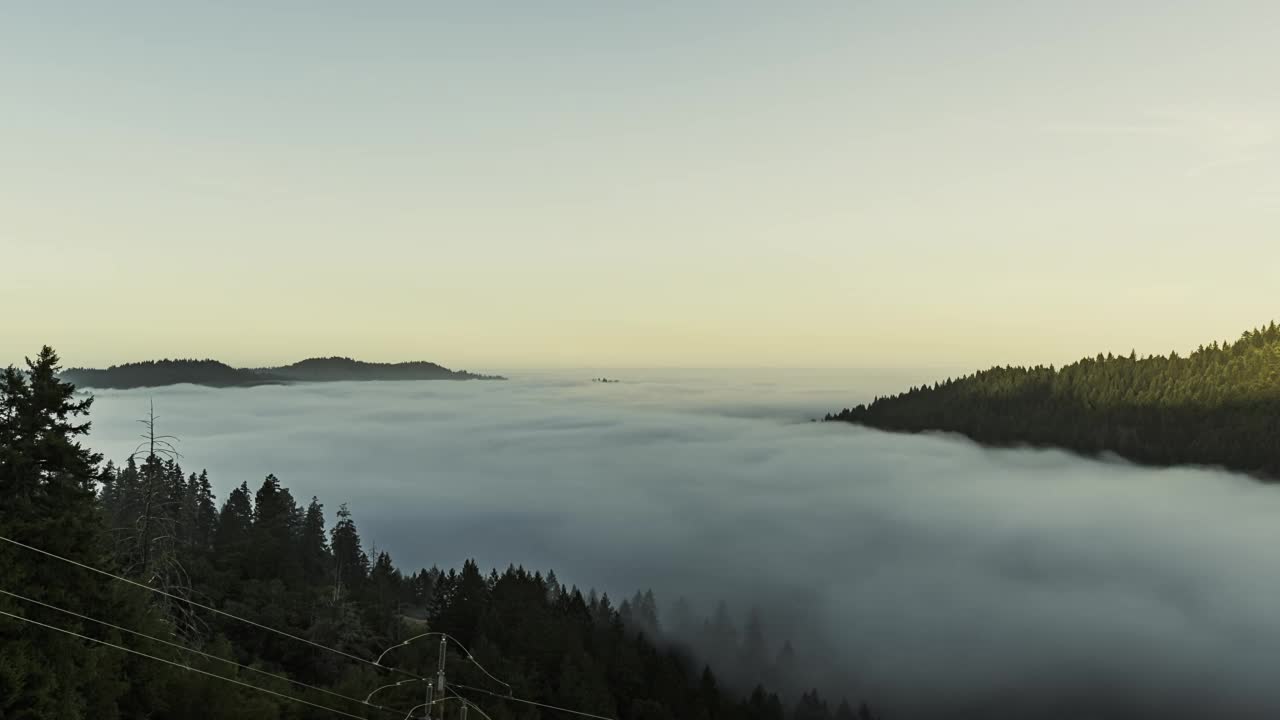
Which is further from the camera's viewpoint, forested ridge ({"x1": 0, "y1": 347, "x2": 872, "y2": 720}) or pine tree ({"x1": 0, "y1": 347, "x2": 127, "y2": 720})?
forested ridge ({"x1": 0, "y1": 347, "x2": 872, "y2": 720})

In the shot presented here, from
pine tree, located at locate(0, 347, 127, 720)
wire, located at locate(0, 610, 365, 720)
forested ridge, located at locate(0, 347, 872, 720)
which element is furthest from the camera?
forested ridge, located at locate(0, 347, 872, 720)

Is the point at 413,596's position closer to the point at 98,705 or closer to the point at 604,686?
the point at 604,686

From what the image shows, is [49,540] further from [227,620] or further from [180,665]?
[227,620]

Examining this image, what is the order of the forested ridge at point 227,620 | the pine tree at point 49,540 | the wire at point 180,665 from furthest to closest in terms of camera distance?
the forested ridge at point 227,620 → the wire at point 180,665 → the pine tree at point 49,540

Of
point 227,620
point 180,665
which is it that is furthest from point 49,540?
point 227,620

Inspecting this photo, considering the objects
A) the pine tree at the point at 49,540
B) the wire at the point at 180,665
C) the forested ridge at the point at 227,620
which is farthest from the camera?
the forested ridge at the point at 227,620

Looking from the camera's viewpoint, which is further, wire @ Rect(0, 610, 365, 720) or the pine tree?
wire @ Rect(0, 610, 365, 720)

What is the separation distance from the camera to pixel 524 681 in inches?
3014

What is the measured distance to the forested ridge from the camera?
25.8 metres

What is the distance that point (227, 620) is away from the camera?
201 ft

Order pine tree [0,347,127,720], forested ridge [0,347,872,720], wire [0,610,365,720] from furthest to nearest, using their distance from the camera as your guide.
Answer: forested ridge [0,347,872,720]
wire [0,610,365,720]
pine tree [0,347,127,720]

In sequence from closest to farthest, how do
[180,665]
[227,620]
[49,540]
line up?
1. [49,540]
2. [180,665]
3. [227,620]

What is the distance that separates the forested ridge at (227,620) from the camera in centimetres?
2581

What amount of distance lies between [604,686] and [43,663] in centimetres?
7118
